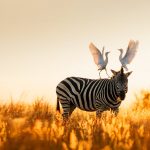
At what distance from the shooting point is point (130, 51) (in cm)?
1454

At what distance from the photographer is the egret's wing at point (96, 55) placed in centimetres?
1502

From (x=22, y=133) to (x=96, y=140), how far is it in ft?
3.35

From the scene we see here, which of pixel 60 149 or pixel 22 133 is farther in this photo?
pixel 22 133

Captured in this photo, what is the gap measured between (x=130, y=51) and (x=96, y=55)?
1.11 meters

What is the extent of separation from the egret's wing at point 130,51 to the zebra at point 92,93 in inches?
29.3

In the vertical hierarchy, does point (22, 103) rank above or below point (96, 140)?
above

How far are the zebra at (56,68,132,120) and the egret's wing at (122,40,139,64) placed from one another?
29.3 inches

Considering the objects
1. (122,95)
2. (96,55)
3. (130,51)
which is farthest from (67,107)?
(130,51)

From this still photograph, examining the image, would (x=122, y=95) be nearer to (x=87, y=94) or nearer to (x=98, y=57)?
(x=87, y=94)

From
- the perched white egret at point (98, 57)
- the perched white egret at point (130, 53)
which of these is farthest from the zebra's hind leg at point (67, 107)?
the perched white egret at point (130, 53)

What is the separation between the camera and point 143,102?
18.2 meters

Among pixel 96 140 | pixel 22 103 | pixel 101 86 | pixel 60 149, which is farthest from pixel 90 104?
pixel 60 149

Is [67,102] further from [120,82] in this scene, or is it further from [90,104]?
[120,82]

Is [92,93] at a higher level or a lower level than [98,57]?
lower
